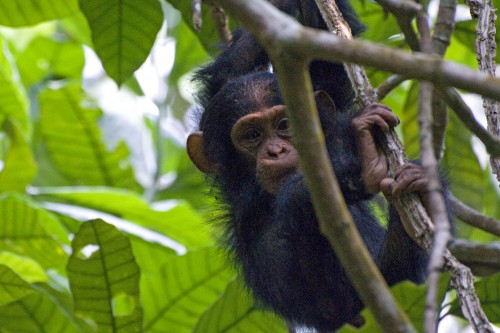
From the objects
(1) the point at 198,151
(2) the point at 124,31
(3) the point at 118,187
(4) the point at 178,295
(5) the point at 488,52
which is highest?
(5) the point at 488,52

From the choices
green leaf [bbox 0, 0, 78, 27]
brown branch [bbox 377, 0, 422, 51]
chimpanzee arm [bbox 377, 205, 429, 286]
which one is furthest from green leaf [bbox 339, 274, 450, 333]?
green leaf [bbox 0, 0, 78, 27]

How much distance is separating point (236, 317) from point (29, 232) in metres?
1.39

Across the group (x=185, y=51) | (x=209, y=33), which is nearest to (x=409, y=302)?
(x=209, y=33)

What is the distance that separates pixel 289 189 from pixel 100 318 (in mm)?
1105

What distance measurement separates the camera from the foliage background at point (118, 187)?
3.83 meters

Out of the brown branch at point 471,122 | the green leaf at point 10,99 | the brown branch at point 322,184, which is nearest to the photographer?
the brown branch at point 322,184

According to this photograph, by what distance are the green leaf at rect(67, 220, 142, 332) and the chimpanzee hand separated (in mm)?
1269

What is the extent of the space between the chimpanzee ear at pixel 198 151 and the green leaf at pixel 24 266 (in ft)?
3.43

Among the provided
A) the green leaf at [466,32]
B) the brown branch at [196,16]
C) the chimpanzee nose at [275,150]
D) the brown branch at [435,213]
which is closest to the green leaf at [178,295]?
the chimpanzee nose at [275,150]

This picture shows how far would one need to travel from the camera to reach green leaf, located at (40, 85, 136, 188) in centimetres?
588

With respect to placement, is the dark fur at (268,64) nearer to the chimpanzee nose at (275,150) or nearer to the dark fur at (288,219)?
the dark fur at (288,219)

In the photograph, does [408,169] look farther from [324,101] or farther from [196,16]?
[324,101]

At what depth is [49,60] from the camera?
261 inches

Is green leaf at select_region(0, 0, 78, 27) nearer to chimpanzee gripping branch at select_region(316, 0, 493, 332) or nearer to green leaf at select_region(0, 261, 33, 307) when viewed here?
green leaf at select_region(0, 261, 33, 307)
